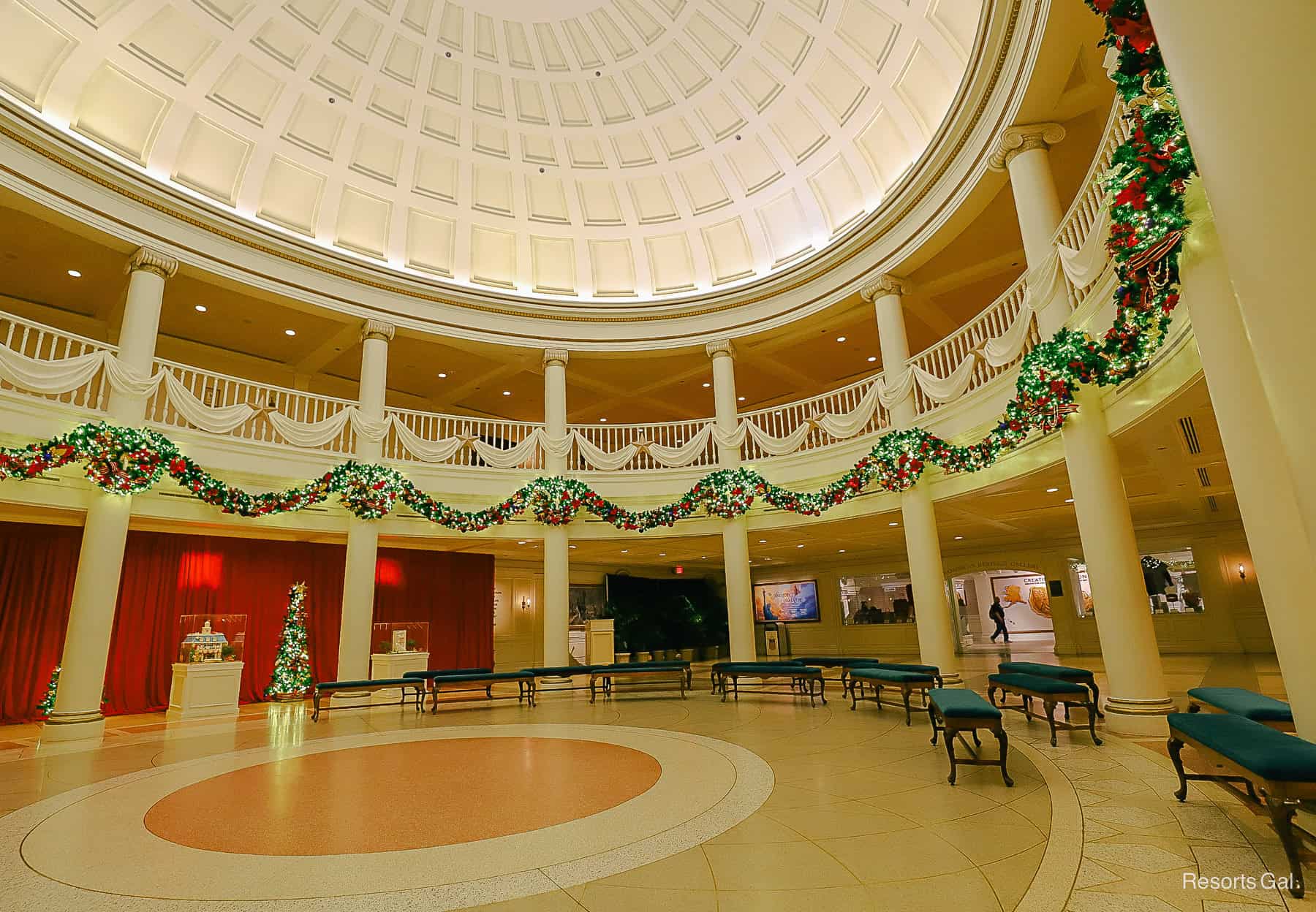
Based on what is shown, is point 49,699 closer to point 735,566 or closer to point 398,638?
point 398,638

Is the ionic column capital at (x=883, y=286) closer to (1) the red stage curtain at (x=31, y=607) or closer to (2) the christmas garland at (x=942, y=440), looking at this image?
(2) the christmas garland at (x=942, y=440)

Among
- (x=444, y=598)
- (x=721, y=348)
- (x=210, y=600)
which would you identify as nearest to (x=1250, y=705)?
(x=721, y=348)

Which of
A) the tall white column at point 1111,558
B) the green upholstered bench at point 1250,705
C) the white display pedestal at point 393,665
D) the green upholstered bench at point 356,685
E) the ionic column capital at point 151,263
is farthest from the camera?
the white display pedestal at point 393,665

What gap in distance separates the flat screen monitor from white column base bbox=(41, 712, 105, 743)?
16.9 metres

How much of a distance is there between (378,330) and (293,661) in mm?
6878

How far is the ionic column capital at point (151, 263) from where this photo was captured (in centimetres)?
1041

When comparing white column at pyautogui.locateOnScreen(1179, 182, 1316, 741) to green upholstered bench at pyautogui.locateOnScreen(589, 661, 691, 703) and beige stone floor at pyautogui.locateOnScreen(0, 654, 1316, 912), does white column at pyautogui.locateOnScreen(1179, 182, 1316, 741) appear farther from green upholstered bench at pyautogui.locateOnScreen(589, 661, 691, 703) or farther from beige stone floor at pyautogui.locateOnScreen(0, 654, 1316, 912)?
green upholstered bench at pyautogui.locateOnScreen(589, 661, 691, 703)

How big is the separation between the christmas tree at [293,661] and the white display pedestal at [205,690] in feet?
6.30

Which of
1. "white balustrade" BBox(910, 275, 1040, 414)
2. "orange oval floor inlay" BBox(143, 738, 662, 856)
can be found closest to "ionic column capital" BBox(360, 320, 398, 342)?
"orange oval floor inlay" BBox(143, 738, 662, 856)

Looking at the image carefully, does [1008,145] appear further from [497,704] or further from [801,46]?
[497,704]

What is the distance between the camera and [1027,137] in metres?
8.55

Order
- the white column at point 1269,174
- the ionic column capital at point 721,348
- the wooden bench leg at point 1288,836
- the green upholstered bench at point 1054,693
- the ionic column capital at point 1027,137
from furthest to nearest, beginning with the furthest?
the ionic column capital at point 721,348 < the ionic column capital at point 1027,137 < the green upholstered bench at point 1054,693 < the wooden bench leg at point 1288,836 < the white column at point 1269,174

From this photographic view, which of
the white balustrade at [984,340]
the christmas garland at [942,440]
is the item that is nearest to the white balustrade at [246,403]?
the christmas garland at [942,440]

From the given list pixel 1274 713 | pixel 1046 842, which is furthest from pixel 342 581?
pixel 1274 713
